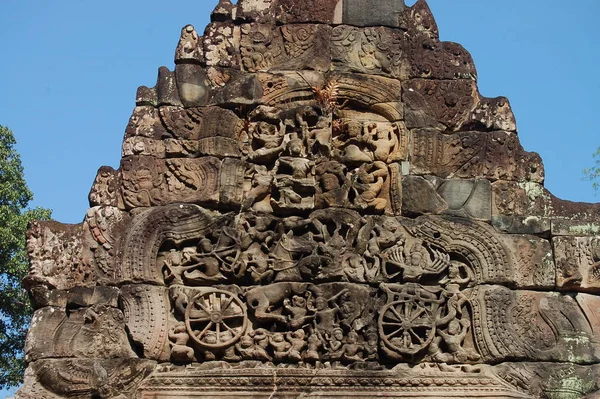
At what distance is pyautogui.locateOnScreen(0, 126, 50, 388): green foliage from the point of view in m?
18.8

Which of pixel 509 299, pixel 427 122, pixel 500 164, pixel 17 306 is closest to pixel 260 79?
pixel 427 122

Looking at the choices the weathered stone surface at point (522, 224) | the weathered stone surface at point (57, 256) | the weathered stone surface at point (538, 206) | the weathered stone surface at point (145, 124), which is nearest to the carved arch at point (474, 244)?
the weathered stone surface at point (522, 224)

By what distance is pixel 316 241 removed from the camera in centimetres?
1101

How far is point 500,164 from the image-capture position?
1129 centimetres

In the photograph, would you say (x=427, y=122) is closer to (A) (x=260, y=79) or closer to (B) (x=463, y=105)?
(B) (x=463, y=105)

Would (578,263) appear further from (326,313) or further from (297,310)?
(297,310)

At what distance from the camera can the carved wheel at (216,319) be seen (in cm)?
1059

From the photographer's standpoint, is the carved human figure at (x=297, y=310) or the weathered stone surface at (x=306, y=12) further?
the weathered stone surface at (x=306, y=12)

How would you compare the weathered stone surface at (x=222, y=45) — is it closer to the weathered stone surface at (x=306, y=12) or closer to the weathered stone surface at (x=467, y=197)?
the weathered stone surface at (x=306, y=12)

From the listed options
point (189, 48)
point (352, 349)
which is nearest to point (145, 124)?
point (189, 48)

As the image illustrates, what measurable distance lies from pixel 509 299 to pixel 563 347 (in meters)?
0.67

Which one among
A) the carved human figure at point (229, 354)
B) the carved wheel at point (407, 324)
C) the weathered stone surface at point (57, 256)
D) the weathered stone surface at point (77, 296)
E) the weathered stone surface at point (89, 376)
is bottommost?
the weathered stone surface at point (89, 376)

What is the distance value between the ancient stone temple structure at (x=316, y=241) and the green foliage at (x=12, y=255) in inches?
322

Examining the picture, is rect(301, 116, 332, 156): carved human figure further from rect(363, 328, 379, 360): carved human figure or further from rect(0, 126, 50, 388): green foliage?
rect(0, 126, 50, 388): green foliage
